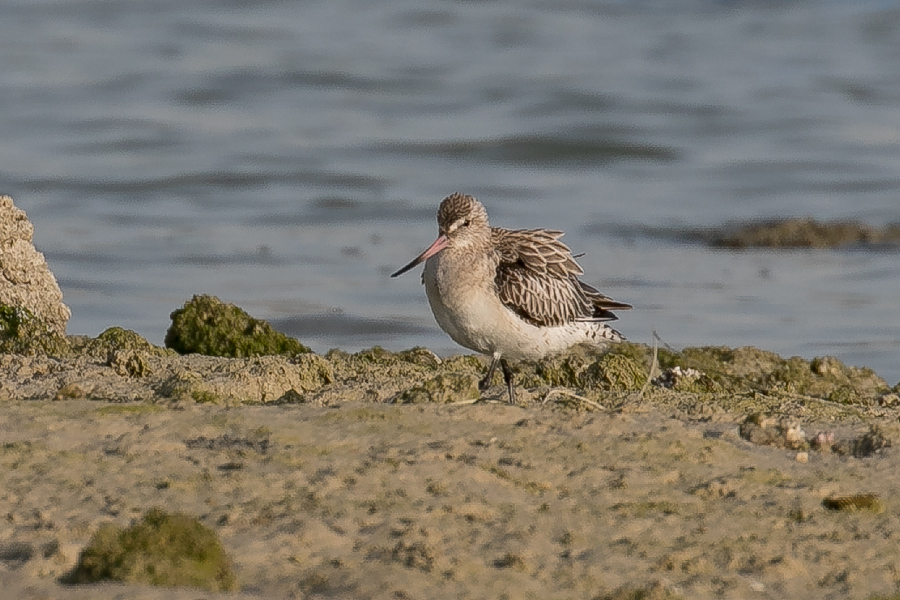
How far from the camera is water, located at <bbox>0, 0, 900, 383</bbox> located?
1250cm

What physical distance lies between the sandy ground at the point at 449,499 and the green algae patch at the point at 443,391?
15 centimetres

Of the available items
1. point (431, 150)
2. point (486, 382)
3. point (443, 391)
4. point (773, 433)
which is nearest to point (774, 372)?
point (486, 382)

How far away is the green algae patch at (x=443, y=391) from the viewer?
16.9ft

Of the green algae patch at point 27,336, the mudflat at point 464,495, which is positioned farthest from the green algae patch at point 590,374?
the green algae patch at point 27,336

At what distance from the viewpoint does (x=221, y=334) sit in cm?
767

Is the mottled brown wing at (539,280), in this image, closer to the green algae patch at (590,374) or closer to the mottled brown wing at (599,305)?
the mottled brown wing at (599,305)

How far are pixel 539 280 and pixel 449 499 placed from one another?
319 centimetres

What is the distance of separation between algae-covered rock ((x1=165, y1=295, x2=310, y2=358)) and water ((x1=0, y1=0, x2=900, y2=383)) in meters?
3.34

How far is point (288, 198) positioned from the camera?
17.1 m

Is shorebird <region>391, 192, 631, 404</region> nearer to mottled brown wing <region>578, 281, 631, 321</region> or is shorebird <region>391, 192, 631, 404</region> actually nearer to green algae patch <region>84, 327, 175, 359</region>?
mottled brown wing <region>578, 281, 631, 321</region>

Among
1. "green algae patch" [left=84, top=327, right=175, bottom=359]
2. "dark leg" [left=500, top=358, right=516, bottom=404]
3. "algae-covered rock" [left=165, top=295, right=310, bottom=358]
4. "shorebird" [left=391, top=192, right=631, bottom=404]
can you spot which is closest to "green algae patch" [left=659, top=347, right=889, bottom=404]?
"shorebird" [left=391, top=192, right=631, bottom=404]

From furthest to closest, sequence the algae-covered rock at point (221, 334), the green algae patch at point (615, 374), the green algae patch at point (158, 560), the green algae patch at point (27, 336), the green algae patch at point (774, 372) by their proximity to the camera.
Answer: the algae-covered rock at point (221, 334), the green algae patch at point (774, 372), the green algae patch at point (27, 336), the green algae patch at point (615, 374), the green algae patch at point (158, 560)

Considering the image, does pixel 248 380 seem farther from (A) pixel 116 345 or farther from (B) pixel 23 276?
(B) pixel 23 276

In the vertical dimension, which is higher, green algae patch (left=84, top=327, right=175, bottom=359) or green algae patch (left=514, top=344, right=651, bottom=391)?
green algae patch (left=84, top=327, right=175, bottom=359)
